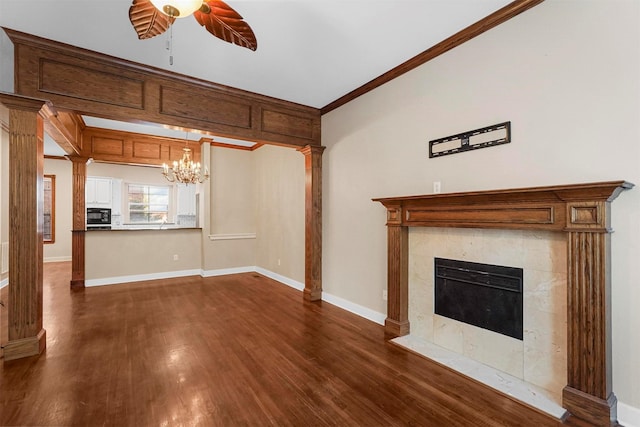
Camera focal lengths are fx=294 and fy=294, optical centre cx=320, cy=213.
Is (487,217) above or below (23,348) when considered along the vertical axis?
above

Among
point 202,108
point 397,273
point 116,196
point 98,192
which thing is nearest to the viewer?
point 397,273

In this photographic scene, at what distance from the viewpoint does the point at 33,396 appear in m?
2.09

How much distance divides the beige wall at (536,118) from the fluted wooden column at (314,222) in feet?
3.24

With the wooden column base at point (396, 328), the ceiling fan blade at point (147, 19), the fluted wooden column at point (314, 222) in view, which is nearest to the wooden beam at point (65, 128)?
the ceiling fan blade at point (147, 19)

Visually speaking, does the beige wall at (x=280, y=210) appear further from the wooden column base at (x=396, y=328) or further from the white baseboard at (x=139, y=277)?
the wooden column base at (x=396, y=328)

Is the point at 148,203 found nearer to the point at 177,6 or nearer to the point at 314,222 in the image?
the point at 314,222

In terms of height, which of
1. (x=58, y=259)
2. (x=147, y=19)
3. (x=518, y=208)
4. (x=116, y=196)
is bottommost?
Answer: (x=58, y=259)

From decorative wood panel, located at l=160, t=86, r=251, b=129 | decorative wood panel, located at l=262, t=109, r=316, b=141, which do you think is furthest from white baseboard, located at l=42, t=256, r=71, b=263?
decorative wood panel, located at l=262, t=109, r=316, b=141

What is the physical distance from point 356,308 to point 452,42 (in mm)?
3141

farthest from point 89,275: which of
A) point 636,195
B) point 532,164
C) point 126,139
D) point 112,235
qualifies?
point 636,195

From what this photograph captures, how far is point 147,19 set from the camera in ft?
5.88

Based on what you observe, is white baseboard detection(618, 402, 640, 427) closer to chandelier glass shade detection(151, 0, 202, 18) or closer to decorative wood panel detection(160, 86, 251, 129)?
chandelier glass shade detection(151, 0, 202, 18)

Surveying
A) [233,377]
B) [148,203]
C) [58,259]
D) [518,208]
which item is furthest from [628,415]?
[58,259]

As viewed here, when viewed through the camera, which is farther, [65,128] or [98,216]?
[98,216]
